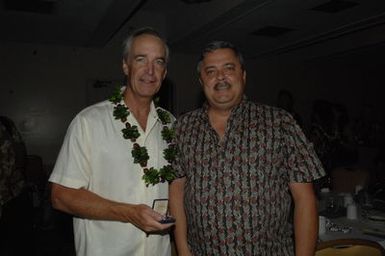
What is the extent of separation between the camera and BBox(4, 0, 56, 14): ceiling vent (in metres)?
5.37

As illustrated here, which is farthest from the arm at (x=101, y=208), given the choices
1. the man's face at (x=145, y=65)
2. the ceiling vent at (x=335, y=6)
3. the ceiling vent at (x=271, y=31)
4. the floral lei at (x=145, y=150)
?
the ceiling vent at (x=271, y=31)

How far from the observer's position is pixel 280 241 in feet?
6.18

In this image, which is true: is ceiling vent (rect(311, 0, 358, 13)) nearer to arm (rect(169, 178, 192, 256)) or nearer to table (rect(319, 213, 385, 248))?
table (rect(319, 213, 385, 248))

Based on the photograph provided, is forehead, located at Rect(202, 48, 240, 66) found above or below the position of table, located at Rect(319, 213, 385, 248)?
above

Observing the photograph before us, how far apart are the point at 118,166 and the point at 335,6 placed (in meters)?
Result: 4.90

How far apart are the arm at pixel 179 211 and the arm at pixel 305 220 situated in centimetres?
60

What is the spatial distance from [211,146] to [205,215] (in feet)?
1.15

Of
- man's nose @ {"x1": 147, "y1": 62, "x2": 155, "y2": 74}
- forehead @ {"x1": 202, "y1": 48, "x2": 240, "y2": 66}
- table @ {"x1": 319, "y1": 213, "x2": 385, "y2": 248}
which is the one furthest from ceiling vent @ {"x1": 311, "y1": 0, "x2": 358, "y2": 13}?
man's nose @ {"x1": 147, "y1": 62, "x2": 155, "y2": 74}

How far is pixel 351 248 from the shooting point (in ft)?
7.09

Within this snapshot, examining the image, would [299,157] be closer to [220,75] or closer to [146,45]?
[220,75]

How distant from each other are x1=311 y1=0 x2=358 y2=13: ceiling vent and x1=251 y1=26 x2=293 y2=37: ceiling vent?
3.68 ft

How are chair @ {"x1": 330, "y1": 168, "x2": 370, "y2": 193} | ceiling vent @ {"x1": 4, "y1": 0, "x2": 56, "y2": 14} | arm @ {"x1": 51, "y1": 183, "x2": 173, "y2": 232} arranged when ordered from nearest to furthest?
arm @ {"x1": 51, "y1": 183, "x2": 173, "y2": 232} → chair @ {"x1": 330, "y1": 168, "x2": 370, "y2": 193} → ceiling vent @ {"x1": 4, "y1": 0, "x2": 56, "y2": 14}

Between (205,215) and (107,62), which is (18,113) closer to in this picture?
(107,62)

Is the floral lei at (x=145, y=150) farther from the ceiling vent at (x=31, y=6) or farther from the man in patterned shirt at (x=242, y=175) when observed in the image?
the ceiling vent at (x=31, y=6)
